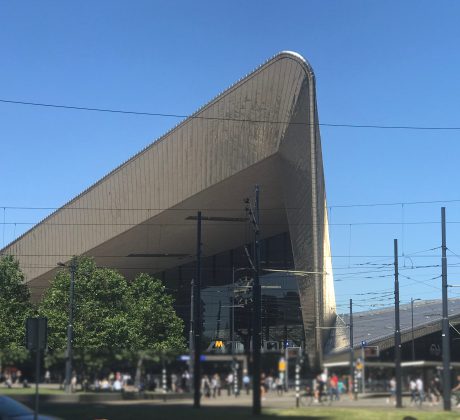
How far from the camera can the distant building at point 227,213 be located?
56.6 metres

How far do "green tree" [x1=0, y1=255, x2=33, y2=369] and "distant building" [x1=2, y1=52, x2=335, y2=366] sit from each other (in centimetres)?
1419

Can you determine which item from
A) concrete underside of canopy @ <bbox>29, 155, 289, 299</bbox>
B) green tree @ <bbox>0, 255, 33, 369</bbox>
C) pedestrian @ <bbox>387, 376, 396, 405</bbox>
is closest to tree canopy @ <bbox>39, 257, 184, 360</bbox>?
green tree @ <bbox>0, 255, 33, 369</bbox>

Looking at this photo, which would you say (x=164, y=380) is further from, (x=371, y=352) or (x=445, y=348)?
(x=445, y=348)

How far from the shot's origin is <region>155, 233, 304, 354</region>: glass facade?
70.8 m

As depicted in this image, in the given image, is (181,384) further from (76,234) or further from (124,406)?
(76,234)

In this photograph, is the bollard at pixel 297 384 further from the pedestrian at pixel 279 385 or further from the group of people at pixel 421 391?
the group of people at pixel 421 391

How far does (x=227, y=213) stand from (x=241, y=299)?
7654 mm

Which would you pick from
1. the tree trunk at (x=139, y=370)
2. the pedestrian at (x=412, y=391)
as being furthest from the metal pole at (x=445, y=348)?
the tree trunk at (x=139, y=370)

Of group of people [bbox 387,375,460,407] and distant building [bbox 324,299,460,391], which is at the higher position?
distant building [bbox 324,299,460,391]

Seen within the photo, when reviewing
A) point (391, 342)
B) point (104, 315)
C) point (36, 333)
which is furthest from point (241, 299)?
point (36, 333)

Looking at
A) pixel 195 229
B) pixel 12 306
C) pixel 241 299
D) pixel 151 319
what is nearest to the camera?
pixel 12 306

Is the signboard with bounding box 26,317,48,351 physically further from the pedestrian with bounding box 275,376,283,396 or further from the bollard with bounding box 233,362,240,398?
the pedestrian with bounding box 275,376,283,396

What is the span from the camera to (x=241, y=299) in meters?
66.8

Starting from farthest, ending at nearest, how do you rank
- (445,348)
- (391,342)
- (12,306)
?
1. (12,306)
2. (391,342)
3. (445,348)
